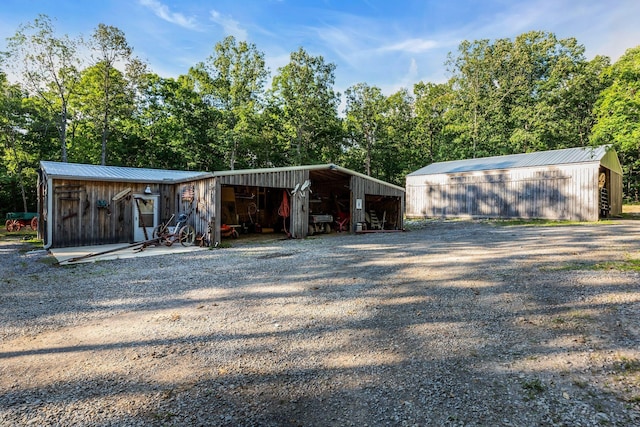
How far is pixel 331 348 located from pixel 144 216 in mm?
11789

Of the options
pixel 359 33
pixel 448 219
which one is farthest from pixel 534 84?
pixel 359 33

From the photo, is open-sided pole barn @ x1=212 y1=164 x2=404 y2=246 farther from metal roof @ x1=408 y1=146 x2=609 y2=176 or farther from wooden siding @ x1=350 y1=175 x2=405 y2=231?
metal roof @ x1=408 y1=146 x2=609 y2=176

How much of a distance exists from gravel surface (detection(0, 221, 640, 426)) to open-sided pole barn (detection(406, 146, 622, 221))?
46.2ft

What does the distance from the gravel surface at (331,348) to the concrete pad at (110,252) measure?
222 centimetres

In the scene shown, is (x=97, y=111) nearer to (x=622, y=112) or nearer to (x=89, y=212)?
(x=89, y=212)

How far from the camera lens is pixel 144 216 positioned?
42.6 ft

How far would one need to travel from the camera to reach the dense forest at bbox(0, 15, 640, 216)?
22.0 meters

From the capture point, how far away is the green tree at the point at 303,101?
27.9 meters

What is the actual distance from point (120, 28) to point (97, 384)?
25.9 meters

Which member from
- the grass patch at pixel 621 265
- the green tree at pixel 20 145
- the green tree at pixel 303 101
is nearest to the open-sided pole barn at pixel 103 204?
the grass patch at pixel 621 265

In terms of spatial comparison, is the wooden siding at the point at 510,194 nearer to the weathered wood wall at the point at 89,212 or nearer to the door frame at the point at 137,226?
the door frame at the point at 137,226

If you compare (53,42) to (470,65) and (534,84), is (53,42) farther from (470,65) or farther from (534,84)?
(534,84)

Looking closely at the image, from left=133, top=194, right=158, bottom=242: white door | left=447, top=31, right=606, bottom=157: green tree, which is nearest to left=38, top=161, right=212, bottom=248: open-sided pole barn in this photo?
left=133, top=194, right=158, bottom=242: white door

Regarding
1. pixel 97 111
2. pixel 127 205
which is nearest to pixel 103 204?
pixel 127 205
